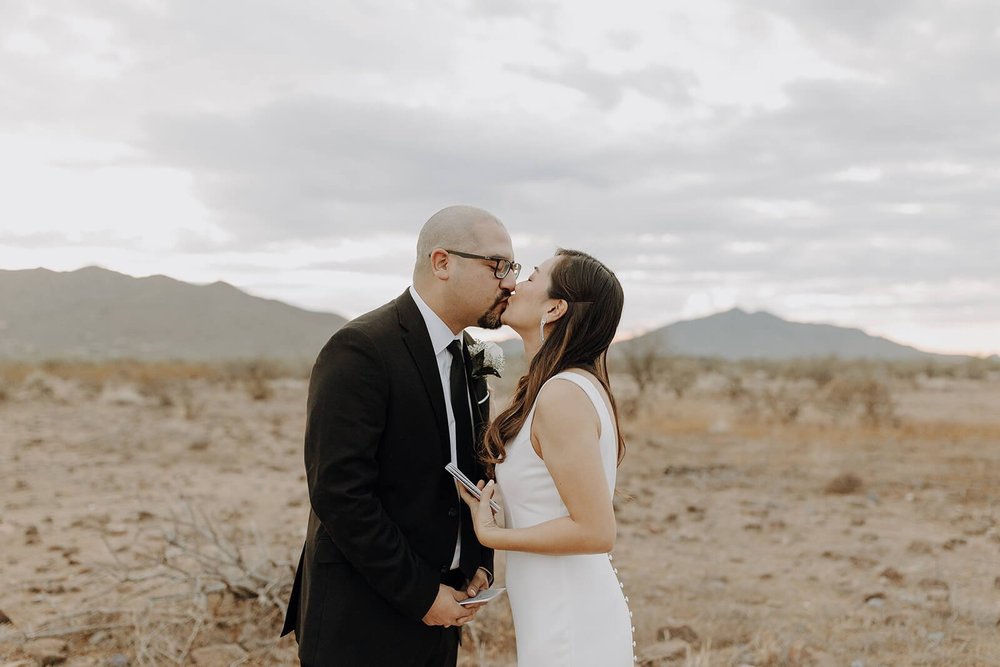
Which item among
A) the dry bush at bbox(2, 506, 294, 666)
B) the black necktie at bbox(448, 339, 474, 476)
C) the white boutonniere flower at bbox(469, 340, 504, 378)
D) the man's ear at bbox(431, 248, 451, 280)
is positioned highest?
the man's ear at bbox(431, 248, 451, 280)

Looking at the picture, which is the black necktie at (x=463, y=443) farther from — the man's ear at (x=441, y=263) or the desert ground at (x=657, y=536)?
the desert ground at (x=657, y=536)

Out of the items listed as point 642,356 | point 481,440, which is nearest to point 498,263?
point 481,440

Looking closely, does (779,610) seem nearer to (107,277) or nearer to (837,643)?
(837,643)

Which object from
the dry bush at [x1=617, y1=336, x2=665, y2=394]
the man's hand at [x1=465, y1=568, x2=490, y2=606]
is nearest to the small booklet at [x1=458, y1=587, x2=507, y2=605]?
the man's hand at [x1=465, y1=568, x2=490, y2=606]

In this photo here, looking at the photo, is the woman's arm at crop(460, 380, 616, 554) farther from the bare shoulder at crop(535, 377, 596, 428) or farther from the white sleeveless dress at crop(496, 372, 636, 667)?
the white sleeveless dress at crop(496, 372, 636, 667)

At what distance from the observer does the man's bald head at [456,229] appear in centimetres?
296

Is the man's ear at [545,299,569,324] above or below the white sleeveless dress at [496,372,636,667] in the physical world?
above

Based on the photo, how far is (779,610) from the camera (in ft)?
21.7

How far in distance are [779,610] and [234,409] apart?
17150mm

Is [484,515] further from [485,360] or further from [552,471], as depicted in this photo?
[485,360]

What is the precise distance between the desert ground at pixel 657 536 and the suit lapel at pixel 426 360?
2.98 feet

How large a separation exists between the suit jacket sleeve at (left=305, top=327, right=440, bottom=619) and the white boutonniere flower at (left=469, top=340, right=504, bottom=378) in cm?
44

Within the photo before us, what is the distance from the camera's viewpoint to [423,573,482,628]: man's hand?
9.49 ft

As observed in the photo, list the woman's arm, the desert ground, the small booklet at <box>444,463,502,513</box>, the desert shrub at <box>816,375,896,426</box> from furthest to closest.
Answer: the desert shrub at <box>816,375,896,426</box> < the desert ground < the small booklet at <box>444,463,502,513</box> < the woman's arm
